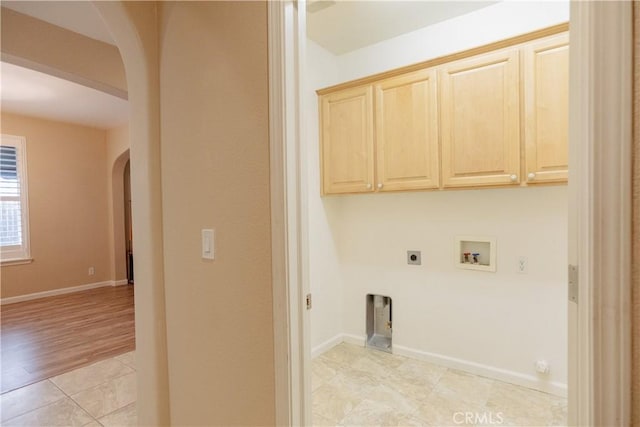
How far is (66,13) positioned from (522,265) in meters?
3.45

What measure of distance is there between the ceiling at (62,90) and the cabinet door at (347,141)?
1.74m

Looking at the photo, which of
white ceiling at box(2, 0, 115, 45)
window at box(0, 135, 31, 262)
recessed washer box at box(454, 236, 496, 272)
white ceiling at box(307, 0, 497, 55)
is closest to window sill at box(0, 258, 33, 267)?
window at box(0, 135, 31, 262)

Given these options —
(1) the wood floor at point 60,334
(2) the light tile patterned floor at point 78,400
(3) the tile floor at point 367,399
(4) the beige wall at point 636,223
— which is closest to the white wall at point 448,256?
(3) the tile floor at point 367,399

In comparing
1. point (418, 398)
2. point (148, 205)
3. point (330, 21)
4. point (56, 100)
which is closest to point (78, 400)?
point (148, 205)

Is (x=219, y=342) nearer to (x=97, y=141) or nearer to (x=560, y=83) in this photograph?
(x=560, y=83)

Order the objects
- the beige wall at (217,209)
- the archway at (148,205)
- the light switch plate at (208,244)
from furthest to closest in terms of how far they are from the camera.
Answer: the archway at (148,205) → the light switch plate at (208,244) → the beige wall at (217,209)

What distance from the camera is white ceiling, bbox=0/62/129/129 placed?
3507 millimetres

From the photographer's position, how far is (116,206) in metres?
6.02

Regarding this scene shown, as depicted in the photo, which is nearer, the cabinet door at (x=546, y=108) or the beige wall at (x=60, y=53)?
the cabinet door at (x=546, y=108)

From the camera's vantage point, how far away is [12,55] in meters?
2.07

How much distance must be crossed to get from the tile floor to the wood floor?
0.95 ft

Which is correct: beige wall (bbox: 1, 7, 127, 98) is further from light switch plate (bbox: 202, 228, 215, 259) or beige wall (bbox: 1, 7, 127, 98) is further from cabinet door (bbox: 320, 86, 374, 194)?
light switch plate (bbox: 202, 228, 215, 259)

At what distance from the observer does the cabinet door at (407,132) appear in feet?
7.98

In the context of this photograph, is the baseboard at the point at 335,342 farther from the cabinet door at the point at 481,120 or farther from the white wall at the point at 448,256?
the cabinet door at the point at 481,120
